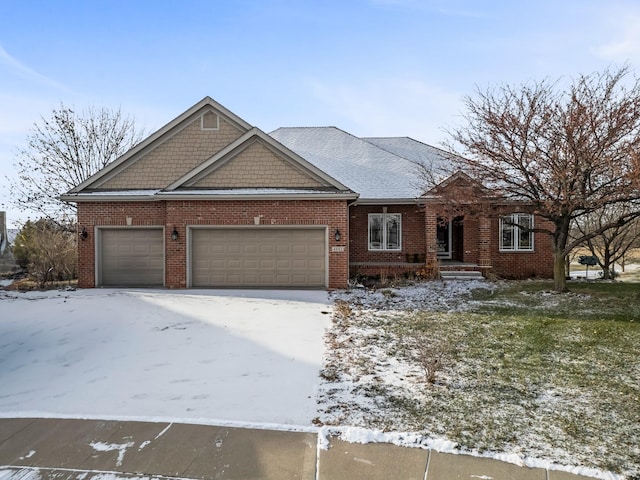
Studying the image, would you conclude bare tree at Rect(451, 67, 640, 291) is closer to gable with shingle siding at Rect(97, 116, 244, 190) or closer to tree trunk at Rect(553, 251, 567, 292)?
tree trunk at Rect(553, 251, 567, 292)

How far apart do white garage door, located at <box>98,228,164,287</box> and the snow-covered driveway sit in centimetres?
273

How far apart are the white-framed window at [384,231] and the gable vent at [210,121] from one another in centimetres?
695

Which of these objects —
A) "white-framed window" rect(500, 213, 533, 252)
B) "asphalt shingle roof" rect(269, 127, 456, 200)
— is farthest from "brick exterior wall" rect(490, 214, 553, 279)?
"asphalt shingle roof" rect(269, 127, 456, 200)

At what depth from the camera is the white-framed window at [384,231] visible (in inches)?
706

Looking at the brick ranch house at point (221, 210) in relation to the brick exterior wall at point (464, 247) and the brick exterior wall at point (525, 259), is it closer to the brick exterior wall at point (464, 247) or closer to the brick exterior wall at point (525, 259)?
the brick exterior wall at point (464, 247)

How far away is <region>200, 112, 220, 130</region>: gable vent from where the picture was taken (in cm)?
1598

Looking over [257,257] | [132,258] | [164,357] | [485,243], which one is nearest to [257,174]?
[257,257]

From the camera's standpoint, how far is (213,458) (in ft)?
14.1

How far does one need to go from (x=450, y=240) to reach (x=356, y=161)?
5.57 meters

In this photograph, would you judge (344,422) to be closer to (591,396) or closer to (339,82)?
(591,396)

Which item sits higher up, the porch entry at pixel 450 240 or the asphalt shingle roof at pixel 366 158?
the asphalt shingle roof at pixel 366 158

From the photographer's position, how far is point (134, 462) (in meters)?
4.26

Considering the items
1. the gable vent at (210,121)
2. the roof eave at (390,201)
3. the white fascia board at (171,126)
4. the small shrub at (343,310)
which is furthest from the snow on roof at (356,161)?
the small shrub at (343,310)

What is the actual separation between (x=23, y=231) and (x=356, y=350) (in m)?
23.9
